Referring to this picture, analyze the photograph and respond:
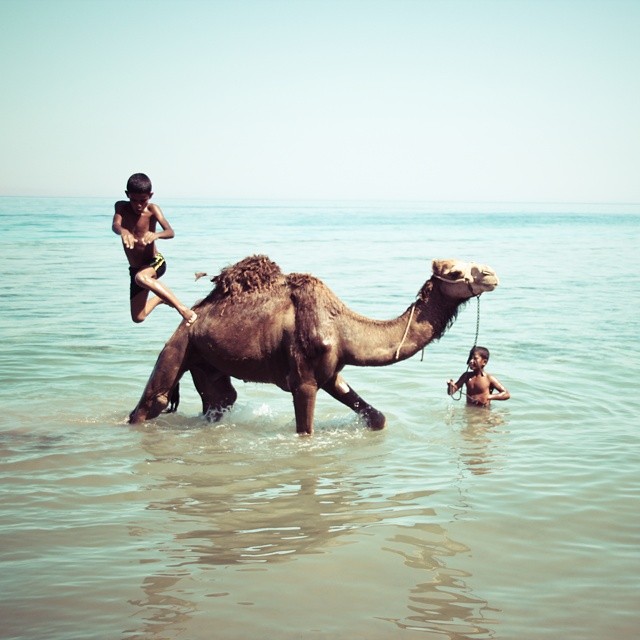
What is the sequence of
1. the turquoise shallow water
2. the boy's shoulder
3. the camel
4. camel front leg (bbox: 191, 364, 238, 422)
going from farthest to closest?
camel front leg (bbox: 191, 364, 238, 422) < the boy's shoulder < the camel < the turquoise shallow water

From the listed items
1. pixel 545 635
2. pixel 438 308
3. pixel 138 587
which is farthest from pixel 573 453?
pixel 138 587

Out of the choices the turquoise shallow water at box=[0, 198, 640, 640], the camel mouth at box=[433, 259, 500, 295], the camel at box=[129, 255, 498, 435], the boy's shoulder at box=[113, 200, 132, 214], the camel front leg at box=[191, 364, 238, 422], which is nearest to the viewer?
the turquoise shallow water at box=[0, 198, 640, 640]

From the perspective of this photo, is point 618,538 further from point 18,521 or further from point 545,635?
point 18,521

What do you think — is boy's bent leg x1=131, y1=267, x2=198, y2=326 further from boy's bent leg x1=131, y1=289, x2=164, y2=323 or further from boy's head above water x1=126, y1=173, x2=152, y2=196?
boy's head above water x1=126, y1=173, x2=152, y2=196

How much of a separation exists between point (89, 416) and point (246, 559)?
15.6 ft

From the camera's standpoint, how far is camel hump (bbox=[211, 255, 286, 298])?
8938mm

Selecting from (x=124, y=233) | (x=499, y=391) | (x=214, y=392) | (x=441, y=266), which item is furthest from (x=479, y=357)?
(x=124, y=233)

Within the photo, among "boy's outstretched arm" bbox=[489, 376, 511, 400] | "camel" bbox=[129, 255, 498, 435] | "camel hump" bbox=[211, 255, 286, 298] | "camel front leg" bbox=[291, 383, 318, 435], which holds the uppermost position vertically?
"camel hump" bbox=[211, 255, 286, 298]

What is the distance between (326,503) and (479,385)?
4047mm

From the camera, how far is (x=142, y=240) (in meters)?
8.59

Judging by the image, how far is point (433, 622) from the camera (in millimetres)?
5113

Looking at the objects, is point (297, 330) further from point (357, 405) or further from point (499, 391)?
point (499, 391)

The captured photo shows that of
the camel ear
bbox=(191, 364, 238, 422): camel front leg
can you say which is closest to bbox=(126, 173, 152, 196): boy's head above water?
bbox=(191, 364, 238, 422): camel front leg

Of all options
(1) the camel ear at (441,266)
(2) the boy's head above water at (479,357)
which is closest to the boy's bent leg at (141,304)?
(1) the camel ear at (441,266)
